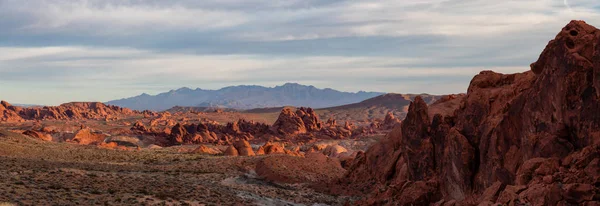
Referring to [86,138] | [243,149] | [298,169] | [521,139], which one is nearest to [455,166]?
[521,139]

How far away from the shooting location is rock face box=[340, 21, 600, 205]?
22.3 meters

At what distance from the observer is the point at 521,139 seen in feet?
90.0

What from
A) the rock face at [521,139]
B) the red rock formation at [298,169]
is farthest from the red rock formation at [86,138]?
the rock face at [521,139]

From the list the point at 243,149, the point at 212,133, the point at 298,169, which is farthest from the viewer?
the point at 212,133

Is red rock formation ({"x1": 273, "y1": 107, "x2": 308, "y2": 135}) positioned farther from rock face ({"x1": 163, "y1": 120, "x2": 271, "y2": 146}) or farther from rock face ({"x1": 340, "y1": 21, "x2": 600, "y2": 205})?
rock face ({"x1": 340, "y1": 21, "x2": 600, "y2": 205})

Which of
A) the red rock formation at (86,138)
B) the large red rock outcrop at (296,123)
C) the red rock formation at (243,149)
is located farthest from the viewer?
the large red rock outcrop at (296,123)

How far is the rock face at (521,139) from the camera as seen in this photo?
877 inches

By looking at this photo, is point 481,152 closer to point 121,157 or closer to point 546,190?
point 546,190

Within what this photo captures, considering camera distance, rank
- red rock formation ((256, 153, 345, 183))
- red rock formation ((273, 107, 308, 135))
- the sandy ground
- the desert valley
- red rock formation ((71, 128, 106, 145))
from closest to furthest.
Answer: the desert valley → the sandy ground → red rock formation ((256, 153, 345, 183)) → red rock formation ((71, 128, 106, 145)) → red rock formation ((273, 107, 308, 135))

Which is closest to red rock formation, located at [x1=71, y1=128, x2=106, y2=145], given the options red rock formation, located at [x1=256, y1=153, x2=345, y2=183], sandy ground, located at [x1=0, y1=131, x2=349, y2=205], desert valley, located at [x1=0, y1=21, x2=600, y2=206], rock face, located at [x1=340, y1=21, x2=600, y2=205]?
desert valley, located at [x1=0, y1=21, x2=600, y2=206]

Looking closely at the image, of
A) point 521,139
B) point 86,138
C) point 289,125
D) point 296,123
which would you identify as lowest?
point 289,125

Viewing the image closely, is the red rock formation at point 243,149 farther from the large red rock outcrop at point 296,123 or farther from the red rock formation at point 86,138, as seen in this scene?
the large red rock outcrop at point 296,123

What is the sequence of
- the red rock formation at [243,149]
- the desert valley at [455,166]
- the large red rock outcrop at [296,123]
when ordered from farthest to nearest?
the large red rock outcrop at [296,123] < the red rock formation at [243,149] < the desert valley at [455,166]

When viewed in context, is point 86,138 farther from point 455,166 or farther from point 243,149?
point 455,166
